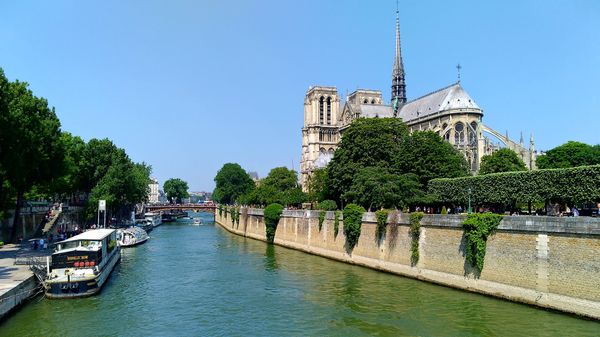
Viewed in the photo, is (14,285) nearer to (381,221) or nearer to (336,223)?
(381,221)

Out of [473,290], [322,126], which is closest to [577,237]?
[473,290]

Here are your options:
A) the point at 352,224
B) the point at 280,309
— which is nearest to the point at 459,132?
the point at 352,224

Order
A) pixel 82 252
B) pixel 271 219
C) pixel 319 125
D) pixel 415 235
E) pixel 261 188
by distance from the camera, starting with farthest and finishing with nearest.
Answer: pixel 319 125 → pixel 261 188 → pixel 271 219 → pixel 415 235 → pixel 82 252

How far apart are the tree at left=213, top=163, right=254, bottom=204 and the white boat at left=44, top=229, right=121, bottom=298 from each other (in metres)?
108

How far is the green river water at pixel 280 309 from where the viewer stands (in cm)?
2325

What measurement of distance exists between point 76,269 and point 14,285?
4.74 meters

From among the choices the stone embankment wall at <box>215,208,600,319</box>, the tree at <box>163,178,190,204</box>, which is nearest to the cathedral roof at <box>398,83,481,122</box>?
the stone embankment wall at <box>215,208,600,319</box>

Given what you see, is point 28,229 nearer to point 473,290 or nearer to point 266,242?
point 266,242

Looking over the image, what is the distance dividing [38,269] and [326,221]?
84.3 feet

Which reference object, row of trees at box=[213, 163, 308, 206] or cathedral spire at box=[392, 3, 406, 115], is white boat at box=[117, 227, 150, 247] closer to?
row of trees at box=[213, 163, 308, 206]

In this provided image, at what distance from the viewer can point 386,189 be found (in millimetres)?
46219

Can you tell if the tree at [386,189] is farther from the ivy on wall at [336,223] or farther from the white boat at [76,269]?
the white boat at [76,269]

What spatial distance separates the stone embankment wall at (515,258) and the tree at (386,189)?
15.9ft

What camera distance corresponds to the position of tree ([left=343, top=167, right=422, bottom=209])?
4625cm
